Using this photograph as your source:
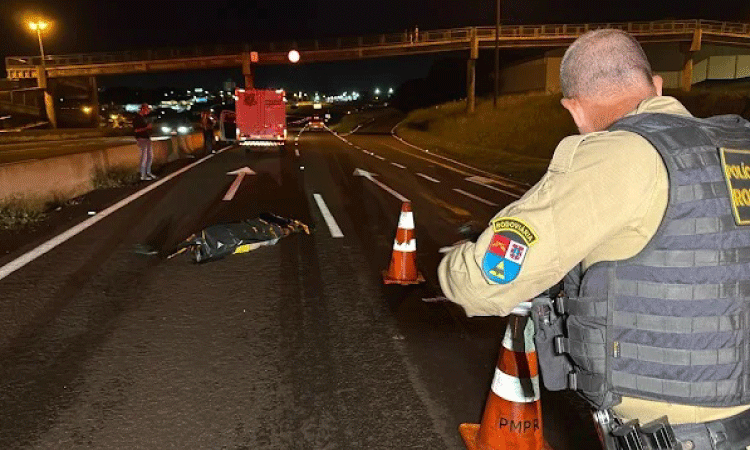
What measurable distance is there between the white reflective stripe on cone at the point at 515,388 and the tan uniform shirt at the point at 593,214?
4.54ft

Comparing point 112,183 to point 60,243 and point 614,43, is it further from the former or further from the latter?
point 614,43

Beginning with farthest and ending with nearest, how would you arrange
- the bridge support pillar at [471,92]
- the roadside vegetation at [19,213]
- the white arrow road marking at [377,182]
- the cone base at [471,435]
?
the bridge support pillar at [471,92]
the white arrow road marking at [377,182]
the roadside vegetation at [19,213]
the cone base at [471,435]

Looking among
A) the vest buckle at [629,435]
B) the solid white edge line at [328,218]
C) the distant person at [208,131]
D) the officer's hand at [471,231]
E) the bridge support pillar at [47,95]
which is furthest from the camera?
the bridge support pillar at [47,95]

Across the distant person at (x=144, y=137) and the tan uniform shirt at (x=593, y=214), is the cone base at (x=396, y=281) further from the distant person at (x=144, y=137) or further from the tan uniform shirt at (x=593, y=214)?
the distant person at (x=144, y=137)

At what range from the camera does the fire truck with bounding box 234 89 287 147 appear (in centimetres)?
2577

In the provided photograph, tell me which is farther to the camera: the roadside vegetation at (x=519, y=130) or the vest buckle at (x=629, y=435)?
the roadside vegetation at (x=519, y=130)

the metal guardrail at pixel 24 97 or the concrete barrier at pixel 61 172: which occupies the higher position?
the metal guardrail at pixel 24 97

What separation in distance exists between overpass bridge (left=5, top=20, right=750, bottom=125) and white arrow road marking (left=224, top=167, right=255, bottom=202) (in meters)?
36.8

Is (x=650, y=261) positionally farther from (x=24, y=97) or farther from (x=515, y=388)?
(x=24, y=97)

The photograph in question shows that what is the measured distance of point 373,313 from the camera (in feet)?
17.8

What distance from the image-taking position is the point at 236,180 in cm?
1548

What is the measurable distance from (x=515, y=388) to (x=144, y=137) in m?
14.3

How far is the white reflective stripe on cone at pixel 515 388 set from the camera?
3.15 metres

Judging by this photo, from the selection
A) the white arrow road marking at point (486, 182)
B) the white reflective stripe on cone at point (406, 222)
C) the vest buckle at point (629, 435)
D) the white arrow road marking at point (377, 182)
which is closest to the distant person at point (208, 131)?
the white arrow road marking at point (377, 182)
